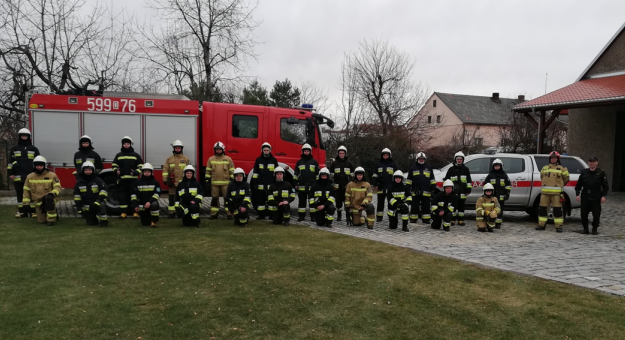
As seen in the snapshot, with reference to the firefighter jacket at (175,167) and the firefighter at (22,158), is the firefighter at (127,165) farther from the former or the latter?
the firefighter at (22,158)

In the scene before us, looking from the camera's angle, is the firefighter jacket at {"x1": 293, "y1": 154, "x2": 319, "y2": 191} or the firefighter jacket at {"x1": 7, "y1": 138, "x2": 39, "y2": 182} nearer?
the firefighter jacket at {"x1": 7, "y1": 138, "x2": 39, "y2": 182}

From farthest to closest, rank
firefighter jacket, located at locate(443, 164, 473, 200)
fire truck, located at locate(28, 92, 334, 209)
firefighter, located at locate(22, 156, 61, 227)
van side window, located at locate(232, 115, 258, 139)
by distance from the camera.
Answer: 1. van side window, located at locate(232, 115, 258, 139)
2. firefighter jacket, located at locate(443, 164, 473, 200)
3. fire truck, located at locate(28, 92, 334, 209)
4. firefighter, located at locate(22, 156, 61, 227)

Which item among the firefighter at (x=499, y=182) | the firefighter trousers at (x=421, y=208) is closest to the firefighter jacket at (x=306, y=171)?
the firefighter trousers at (x=421, y=208)

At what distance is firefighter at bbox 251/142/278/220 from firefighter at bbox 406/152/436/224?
3214 mm

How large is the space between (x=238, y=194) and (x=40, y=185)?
4088mm

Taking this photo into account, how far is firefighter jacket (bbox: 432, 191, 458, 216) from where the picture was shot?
9.59 metres

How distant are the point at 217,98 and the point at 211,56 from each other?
3347 millimetres

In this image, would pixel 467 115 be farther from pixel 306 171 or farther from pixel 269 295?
pixel 269 295

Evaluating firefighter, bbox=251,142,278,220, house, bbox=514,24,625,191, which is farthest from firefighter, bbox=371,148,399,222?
house, bbox=514,24,625,191

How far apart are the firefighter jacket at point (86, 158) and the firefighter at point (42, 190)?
1.64 feet

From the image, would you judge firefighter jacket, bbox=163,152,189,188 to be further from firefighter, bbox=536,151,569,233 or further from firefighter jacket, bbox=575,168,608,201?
firefighter jacket, bbox=575,168,608,201

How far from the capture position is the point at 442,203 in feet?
31.6

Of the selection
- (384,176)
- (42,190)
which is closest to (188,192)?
(42,190)

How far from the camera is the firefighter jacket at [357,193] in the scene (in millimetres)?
9797
